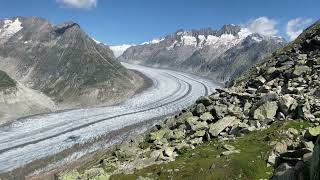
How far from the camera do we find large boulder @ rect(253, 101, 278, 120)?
4796 centimetres

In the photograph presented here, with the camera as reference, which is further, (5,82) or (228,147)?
(5,82)

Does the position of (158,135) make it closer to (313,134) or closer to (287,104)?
(287,104)

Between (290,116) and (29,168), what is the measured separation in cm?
5067

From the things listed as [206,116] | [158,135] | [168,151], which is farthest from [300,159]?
[158,135]

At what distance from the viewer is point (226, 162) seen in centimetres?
3794

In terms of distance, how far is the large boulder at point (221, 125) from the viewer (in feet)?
160

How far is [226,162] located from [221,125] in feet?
40.0

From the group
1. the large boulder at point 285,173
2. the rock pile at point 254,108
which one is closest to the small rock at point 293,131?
the rock pile at point 254,108

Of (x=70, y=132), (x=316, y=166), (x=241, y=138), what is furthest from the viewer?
(x=70, y=132)

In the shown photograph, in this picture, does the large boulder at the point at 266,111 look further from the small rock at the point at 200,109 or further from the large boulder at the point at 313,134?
the large boulder at the point at 313,134

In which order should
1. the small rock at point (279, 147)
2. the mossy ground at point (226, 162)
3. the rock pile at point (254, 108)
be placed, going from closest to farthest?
the mossy ground at point (226, 162), the small rock at point (279, 147), the rock pile at point (254, 108)

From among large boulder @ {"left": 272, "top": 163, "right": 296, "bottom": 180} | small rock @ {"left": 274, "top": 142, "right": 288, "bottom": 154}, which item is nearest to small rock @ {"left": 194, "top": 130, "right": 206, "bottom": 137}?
small rock @ {"left": 274, "top": 142, "right": 288, "bottom": 154}

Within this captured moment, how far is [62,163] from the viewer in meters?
81.9

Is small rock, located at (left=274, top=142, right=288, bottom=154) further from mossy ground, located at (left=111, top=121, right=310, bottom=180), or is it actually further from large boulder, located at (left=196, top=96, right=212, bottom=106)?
large boulder, located at (left=196, top=96, right=212, bottom=106)
